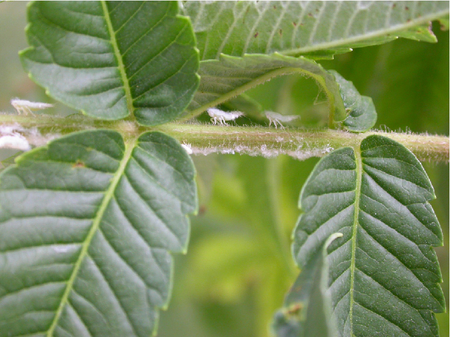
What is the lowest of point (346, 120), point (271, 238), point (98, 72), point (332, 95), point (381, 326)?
point (271, 238)

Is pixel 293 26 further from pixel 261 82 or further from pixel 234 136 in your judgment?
pixel 234 136

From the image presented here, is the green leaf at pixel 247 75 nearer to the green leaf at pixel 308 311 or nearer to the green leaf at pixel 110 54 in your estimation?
the green leaf at pixel 110 54

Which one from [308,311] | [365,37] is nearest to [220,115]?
[365,37]

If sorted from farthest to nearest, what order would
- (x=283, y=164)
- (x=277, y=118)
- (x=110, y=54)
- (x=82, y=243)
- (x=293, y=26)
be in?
(x=283, y=164), (x=277, y=118), (x=293, y=26), (x=110, y=54), (x=82, y=243)

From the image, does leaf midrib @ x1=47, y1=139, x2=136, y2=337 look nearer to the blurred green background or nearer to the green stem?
the green stem

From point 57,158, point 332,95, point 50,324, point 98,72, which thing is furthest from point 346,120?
point 50,324

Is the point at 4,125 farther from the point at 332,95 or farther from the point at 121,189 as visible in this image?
the point at 332,95
